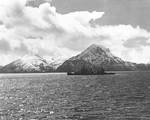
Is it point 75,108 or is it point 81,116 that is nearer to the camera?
point 81,116

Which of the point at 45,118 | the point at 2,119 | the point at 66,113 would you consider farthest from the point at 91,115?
the point at 2,119

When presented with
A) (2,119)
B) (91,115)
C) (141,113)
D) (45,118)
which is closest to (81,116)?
(91,115)

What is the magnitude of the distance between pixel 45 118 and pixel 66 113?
7.36 meters

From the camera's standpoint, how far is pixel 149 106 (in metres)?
75.6

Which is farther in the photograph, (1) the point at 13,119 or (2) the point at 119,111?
(2) the point at 119,111

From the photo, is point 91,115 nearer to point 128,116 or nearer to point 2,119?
point 128,116

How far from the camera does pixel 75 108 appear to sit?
77.6 metres

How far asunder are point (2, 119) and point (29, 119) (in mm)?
6923

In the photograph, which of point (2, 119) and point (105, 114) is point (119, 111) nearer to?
point (105, 114)

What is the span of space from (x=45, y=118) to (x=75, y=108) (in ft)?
50.3

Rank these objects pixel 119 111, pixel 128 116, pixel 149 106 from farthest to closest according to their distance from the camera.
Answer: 1. pixel 149 106
2. pixel 119 111
3. pixel 128 116

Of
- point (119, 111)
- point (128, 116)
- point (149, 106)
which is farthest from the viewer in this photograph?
point (149, 106)

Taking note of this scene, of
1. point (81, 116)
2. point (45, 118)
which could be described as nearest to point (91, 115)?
point (81, 116)

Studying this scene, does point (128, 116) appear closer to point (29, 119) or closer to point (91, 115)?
point (91, 115)
